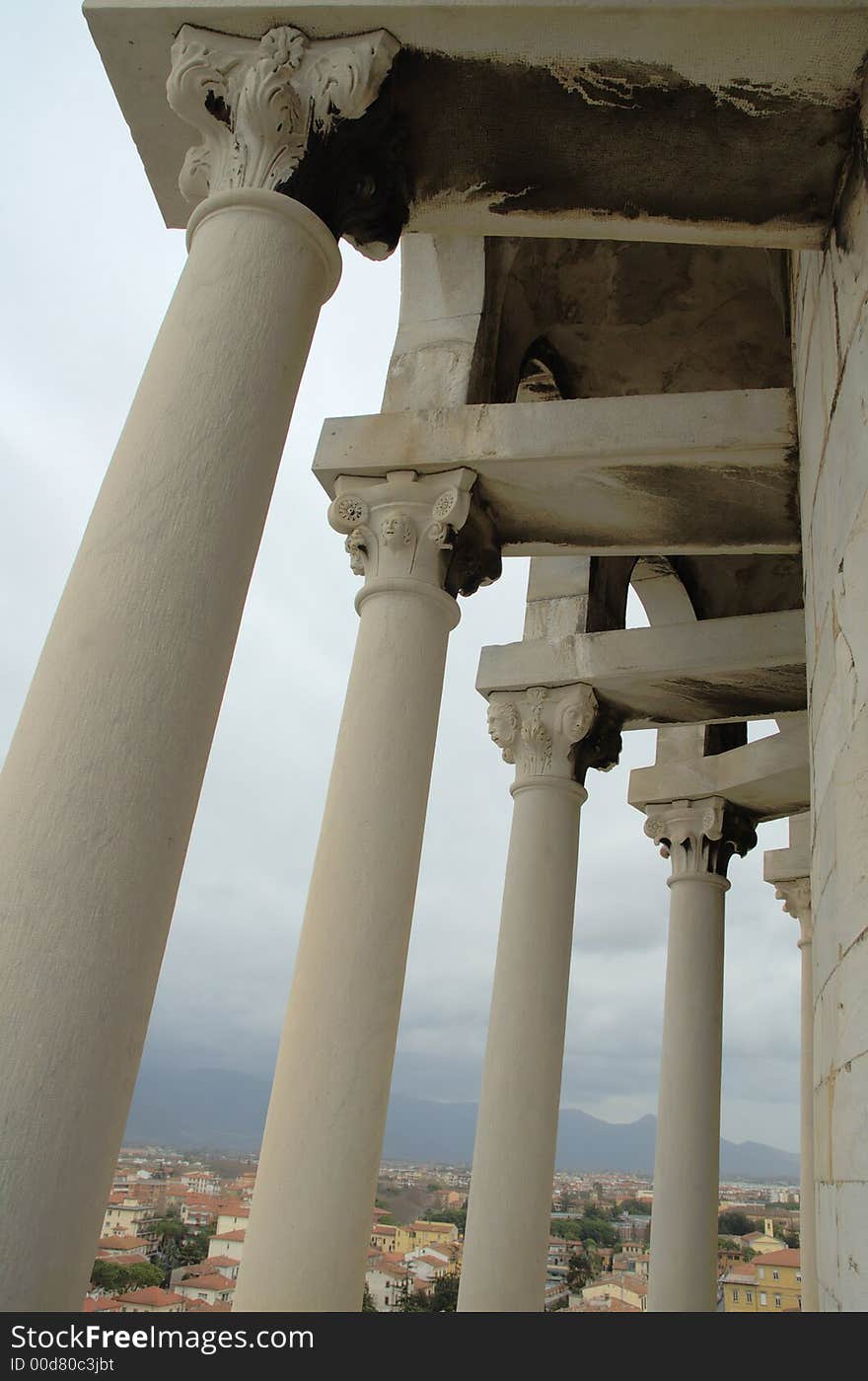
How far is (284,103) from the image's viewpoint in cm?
716

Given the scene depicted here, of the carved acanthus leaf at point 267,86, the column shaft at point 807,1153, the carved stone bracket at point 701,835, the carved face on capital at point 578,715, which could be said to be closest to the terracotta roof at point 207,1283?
the carved face on capital at point 578,715

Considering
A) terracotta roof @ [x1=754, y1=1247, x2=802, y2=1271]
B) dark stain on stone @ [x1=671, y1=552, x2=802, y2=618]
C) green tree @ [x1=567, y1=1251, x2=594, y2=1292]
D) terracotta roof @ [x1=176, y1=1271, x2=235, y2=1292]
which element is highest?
dark stain on stone @ [x1=671, y1=552, x2=802, y2=618]

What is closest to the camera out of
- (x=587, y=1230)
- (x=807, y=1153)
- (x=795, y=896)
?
(x=587, y=1230)

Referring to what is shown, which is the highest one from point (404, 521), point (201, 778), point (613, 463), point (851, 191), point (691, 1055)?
point (613, 463)

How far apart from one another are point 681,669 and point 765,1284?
47.1 feet

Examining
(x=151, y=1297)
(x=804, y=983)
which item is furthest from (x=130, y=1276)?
(x=804, y=983)

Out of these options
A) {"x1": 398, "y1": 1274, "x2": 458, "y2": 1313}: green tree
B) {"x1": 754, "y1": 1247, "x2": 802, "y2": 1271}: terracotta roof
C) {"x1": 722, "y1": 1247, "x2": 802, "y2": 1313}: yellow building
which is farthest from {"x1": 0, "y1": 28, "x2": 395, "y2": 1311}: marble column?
{"x1": 754, "y1": 1247, "x2": 802, "y2": 1271}: terracotta roof

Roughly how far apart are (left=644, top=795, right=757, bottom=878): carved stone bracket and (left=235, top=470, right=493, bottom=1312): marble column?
10437 mm

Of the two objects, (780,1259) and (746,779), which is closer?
(746,779)

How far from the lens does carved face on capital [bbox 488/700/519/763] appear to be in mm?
16438

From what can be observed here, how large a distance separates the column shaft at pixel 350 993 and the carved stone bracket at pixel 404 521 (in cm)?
70

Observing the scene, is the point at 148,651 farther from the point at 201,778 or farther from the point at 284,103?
the point at 284,103

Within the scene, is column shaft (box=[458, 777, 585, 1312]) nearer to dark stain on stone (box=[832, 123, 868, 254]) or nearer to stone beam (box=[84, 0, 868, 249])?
stone beam (box=[84, 0, 868, 249])

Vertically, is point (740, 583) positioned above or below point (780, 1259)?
above
